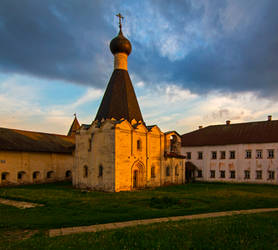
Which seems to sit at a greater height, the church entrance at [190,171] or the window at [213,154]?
the window at [213,154]

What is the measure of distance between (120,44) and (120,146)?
449 inches

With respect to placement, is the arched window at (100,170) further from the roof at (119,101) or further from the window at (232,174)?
the window at (232,174)

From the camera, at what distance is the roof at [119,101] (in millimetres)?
24750

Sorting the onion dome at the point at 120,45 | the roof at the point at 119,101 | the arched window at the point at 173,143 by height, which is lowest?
the arched window at the point at 173,143

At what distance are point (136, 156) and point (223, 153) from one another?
15718mm

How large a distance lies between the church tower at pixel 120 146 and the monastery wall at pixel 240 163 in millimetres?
8341

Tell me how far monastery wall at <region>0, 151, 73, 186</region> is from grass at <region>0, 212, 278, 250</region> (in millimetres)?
21406

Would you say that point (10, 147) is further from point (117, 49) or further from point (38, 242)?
point (38, 242)

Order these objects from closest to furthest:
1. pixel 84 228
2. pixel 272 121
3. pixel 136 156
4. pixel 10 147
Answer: pixel 84 228
pixel 136 156
pixel 10 147
pixel 272 121

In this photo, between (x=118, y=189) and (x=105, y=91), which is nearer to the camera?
(x=118, y=189)

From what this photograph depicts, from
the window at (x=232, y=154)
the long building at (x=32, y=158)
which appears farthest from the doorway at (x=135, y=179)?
the window at (x=232, y=154)

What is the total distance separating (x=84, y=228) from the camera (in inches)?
346

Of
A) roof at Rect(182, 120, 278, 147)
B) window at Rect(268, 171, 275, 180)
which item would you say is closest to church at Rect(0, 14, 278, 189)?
roof at Rect(182, 120, 278, 147)

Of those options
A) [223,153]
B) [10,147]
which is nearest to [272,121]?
[223,153]
